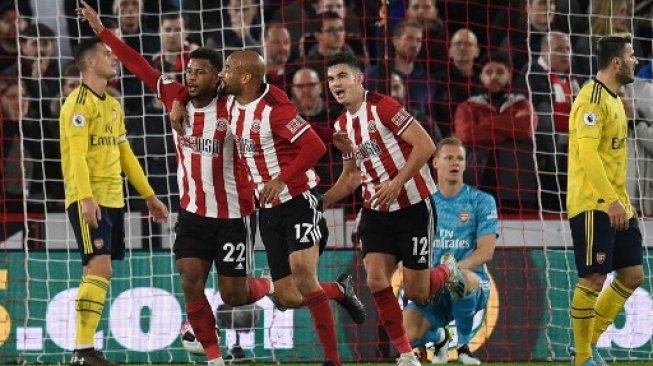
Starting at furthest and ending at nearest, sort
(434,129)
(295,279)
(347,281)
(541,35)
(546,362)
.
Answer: (541,35)
(434,129)
(546,362)
(347,281)
(295,279)

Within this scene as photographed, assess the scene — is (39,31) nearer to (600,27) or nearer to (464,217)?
(464,217)

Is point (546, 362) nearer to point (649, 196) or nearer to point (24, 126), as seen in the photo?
point (649, 196)

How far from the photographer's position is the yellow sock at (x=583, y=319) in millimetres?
8656

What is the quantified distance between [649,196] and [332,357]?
14.9ft

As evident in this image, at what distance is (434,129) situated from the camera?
38.9 ft

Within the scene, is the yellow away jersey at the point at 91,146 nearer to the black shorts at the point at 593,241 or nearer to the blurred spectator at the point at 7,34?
the black shorts at the point at 593,241

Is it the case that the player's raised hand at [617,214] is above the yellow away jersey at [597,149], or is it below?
below

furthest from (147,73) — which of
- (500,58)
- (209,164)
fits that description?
(500,58)

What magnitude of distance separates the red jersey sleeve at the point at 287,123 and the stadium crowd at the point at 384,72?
300cm

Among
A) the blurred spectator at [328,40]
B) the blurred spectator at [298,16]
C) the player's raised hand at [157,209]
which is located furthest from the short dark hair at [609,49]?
the blurred spectator at [298,16]

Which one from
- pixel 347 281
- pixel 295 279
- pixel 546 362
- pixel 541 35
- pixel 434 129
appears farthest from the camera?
pixel 541 35

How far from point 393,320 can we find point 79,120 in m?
2.51

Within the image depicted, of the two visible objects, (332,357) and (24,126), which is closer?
(332,357)

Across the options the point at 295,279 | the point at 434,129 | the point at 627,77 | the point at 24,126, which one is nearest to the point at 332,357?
the point at 295,279
